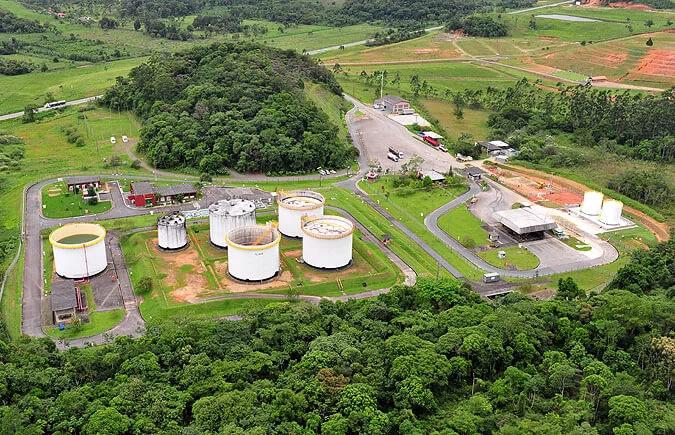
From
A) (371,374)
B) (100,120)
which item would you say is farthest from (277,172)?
(371,374)

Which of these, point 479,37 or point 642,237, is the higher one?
point 479,37

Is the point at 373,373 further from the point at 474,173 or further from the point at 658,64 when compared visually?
the point at 658,64

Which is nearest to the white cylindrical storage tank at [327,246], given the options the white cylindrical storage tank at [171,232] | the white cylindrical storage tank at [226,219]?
the white cylindrical storage tank at [226,219]

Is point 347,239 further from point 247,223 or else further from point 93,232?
point 93,232

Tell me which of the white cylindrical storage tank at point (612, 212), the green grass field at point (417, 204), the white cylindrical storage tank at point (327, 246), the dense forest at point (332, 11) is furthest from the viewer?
the dense forest at point (332, 11)

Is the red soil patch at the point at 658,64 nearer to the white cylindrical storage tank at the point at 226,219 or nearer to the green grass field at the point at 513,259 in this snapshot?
the green grass field at the point at 513,259

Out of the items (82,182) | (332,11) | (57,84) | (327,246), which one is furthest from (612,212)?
(332,11)
